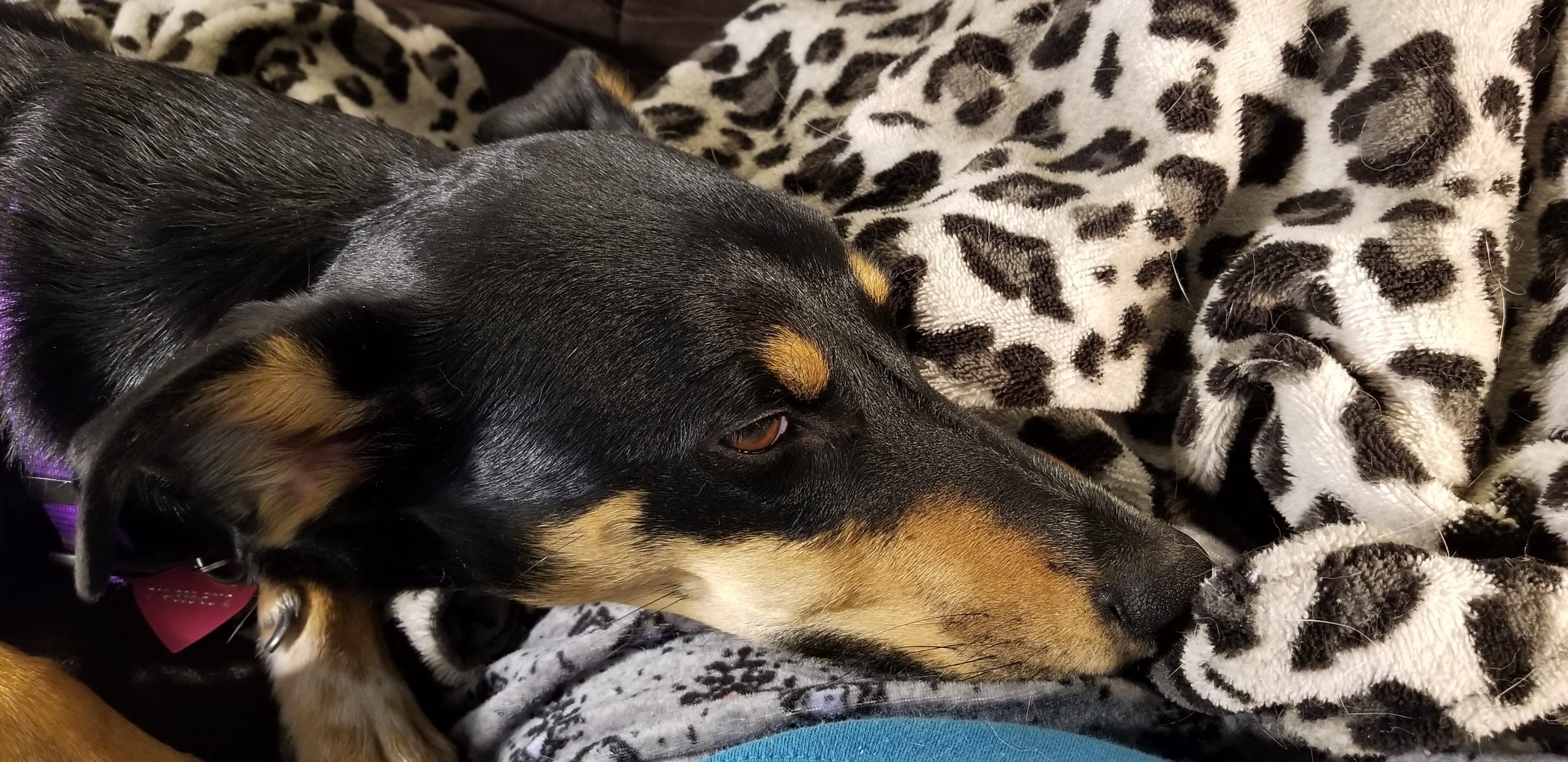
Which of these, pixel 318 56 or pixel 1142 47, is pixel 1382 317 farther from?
pixel 318 56

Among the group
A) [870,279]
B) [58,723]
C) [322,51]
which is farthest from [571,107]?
[58,723]

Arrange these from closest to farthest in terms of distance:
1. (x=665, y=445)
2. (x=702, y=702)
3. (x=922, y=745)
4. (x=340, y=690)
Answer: (x=922, y=745), (x=665, y=445), (x=702, y=702), (x=340, y=690)

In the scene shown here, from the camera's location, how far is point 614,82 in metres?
1.75

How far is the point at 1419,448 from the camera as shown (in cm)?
124

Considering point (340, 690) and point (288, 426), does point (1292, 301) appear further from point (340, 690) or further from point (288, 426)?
point (340, 690)

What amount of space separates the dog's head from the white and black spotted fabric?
3.86 ft

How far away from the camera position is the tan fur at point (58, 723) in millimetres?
1195

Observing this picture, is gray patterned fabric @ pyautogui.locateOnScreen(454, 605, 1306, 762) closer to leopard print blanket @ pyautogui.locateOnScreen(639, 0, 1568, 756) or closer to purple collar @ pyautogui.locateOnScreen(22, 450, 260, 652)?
leopard print blanket @ pyautogui.locateOnScreen(639, 0, 1568, 756)

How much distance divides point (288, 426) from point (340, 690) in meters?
0.64

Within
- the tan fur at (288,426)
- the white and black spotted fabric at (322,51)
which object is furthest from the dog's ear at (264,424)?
the white and black spotted fabric at (322,51)

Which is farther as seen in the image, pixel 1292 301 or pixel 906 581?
pixel 1292 301

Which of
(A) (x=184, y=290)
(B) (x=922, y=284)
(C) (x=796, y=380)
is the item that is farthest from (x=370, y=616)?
(B) (x=922, y=284)

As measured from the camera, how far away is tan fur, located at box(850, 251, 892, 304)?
1.34 m

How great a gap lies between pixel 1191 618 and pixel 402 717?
1.26 meters
